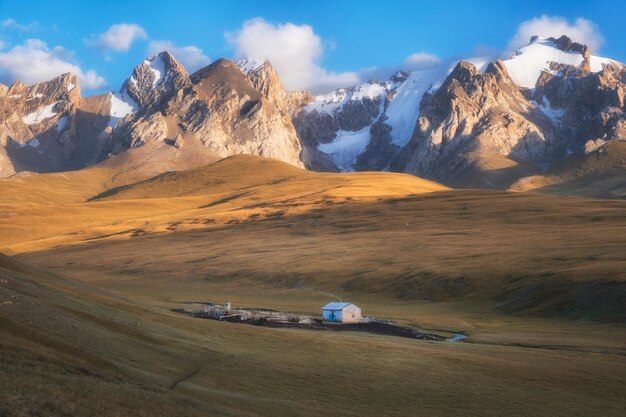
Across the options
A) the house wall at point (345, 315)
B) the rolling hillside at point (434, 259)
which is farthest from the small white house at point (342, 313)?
the rolling hillside at point (434, 259)

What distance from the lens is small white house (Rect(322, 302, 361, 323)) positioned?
9194 cm

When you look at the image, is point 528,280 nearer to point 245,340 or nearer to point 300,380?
point 245,340

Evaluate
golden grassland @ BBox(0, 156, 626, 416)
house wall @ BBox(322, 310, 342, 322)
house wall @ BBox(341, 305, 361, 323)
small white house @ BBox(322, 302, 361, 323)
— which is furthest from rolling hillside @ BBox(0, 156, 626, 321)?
house wall @ BBox(322, 310, 342, 322)

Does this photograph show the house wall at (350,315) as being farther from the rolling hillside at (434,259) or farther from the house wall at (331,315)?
the rolling hillside at (434,259)

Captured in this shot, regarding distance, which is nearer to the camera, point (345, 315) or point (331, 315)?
point (345, 315)

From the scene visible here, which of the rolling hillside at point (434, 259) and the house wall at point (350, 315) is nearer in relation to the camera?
the house wall at point (350, 315)

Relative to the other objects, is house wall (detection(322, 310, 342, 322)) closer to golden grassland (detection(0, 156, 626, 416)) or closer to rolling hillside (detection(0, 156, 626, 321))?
golden grassland (detection(0, 156, 626, 416))

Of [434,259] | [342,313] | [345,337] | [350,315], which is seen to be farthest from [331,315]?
[434,259]

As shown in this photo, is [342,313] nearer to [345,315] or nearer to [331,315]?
[345,315]

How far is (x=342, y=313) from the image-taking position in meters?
92.0

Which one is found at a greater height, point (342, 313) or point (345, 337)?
point (342, 313)

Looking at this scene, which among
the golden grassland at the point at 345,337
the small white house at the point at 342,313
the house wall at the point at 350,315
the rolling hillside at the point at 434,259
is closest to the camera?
the golden grassland at the point at 345,337

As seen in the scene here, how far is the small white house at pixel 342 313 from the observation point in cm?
9194

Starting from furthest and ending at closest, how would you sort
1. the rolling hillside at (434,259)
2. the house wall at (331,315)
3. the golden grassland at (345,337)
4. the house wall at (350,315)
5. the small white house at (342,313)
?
1. the rolling hillside at (434,259)
2. the house wall at (331,315)
3. the small white house at (342,313)
4. the house wall at (350,315)
5. the golden grassland at (345,337)
